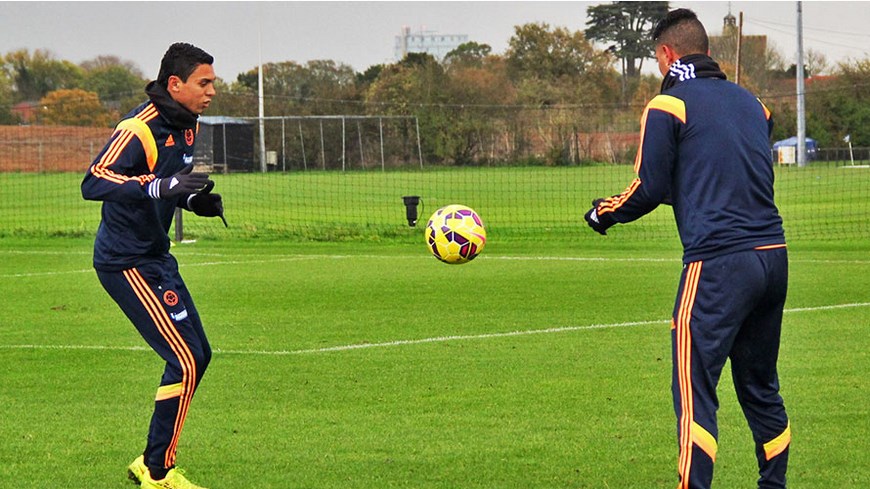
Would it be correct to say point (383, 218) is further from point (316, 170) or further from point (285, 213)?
point (316, 170)

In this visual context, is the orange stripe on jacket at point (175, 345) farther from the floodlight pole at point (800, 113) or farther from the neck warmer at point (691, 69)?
A: the floodlight pole at point (800, 113)

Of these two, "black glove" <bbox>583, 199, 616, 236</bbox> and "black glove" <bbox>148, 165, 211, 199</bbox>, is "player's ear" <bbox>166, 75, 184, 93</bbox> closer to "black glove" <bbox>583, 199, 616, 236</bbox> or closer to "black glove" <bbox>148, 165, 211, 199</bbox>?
"black glove" <bbox>148, 165, 211, 199</bbox>

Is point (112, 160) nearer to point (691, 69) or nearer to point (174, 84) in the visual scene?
point (174, 84)

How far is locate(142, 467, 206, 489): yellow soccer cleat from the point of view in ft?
21.6

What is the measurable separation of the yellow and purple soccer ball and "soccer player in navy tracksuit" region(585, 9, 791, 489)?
3376 mm

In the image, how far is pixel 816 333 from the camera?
1156 centimetres

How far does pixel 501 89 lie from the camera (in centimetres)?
6869

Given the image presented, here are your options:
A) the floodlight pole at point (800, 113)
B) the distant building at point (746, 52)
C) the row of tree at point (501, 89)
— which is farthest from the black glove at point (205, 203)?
the distant building at point (746, 52)

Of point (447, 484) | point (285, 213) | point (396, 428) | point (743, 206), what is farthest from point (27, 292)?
point (285, 213)

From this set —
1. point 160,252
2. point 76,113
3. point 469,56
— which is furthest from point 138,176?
point 469,56

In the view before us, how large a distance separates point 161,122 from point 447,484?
2463 millimetres

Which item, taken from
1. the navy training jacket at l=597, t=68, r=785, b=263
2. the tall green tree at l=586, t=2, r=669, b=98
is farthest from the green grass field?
the tall green tree at l=586, t=2, r=669, b=98

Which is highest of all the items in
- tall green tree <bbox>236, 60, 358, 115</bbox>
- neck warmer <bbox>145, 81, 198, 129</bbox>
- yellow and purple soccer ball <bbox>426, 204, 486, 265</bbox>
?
tall green tree <bbox>236, 60, 358, 115</bbox>

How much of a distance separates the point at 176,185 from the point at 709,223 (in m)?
2.61
